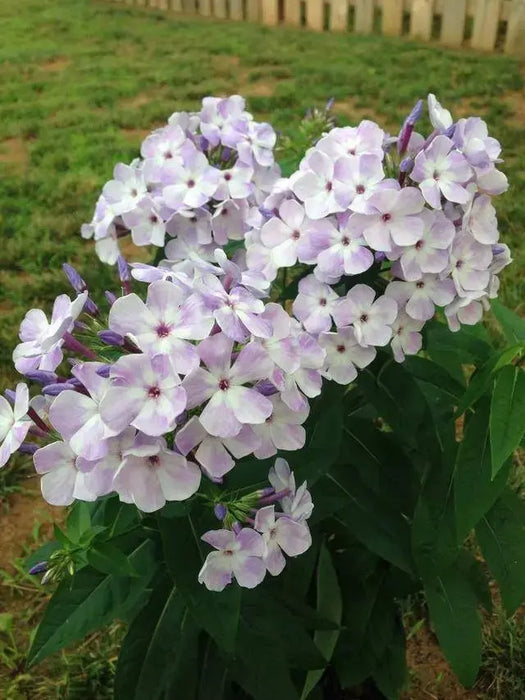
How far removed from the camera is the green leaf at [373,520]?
153 centimetres

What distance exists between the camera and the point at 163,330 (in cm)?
103

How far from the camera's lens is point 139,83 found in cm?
669

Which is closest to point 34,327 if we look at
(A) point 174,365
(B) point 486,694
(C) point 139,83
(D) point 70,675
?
(A) point 174,365

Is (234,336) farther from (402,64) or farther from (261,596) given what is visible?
(402,64)

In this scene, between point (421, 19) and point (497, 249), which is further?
point (421, 19)

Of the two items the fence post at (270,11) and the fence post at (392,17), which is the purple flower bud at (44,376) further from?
the fence post at (270,11)

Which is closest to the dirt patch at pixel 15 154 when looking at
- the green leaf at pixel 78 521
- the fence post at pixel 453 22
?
the fence post at pixel 453 22

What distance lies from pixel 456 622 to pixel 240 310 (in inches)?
35.9

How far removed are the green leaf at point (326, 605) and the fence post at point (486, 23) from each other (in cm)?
652

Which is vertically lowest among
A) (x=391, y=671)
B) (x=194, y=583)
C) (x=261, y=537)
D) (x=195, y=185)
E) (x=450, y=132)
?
(x=391, y=671)

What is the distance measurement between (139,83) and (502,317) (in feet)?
18.8

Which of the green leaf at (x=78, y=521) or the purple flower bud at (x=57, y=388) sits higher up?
the purple flower bud at (x=57, y=388)

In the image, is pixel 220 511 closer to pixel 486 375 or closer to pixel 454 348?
pixel 486 375

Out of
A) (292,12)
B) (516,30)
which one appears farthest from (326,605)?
(292,12)
